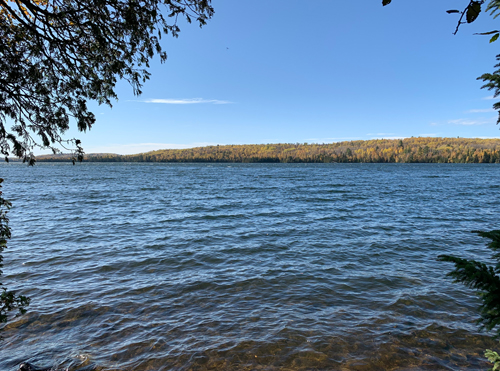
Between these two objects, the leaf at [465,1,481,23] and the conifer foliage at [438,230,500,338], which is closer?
the leaf at [465,1,481,23]

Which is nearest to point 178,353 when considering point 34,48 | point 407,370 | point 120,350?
point 120,350

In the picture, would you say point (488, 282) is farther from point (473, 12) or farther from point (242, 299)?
point (242, 299)

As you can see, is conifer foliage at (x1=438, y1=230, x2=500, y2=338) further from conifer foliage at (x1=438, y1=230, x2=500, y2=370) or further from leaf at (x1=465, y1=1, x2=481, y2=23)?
leaf at (x1=465, y1=1, x2=481, y2=23)

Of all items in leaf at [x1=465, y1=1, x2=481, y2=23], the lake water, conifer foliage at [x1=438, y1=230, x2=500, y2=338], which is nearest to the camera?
leaf at [x1=465, y1=1, x2=481, y2=23]

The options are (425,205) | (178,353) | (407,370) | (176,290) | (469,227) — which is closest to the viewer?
(407,370)

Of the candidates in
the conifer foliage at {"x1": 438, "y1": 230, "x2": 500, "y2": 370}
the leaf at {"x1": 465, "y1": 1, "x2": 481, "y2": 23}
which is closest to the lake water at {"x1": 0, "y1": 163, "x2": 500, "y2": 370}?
the conifer foliage at {"x1": 438, "y1": 230, "x2": 500, "y2": 370}

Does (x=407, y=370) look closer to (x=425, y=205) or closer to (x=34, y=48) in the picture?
(x=34, y=48)

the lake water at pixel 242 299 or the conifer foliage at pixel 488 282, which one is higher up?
the conifer foliage at pixel 488 282

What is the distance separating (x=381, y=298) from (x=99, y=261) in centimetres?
1178

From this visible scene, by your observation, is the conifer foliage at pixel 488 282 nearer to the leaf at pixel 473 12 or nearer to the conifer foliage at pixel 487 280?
the conifer foliage at pixel 487 280

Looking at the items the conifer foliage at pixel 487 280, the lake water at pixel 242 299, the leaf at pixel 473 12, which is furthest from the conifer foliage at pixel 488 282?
the lake water at pixel 242 299

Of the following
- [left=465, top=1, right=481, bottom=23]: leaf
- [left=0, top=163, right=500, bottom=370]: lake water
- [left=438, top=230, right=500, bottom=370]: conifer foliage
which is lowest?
[left=0, top=163, right=500, bottom=370]: lake water

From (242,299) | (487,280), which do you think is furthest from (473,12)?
(242,299)

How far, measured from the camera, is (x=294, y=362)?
6.17m
